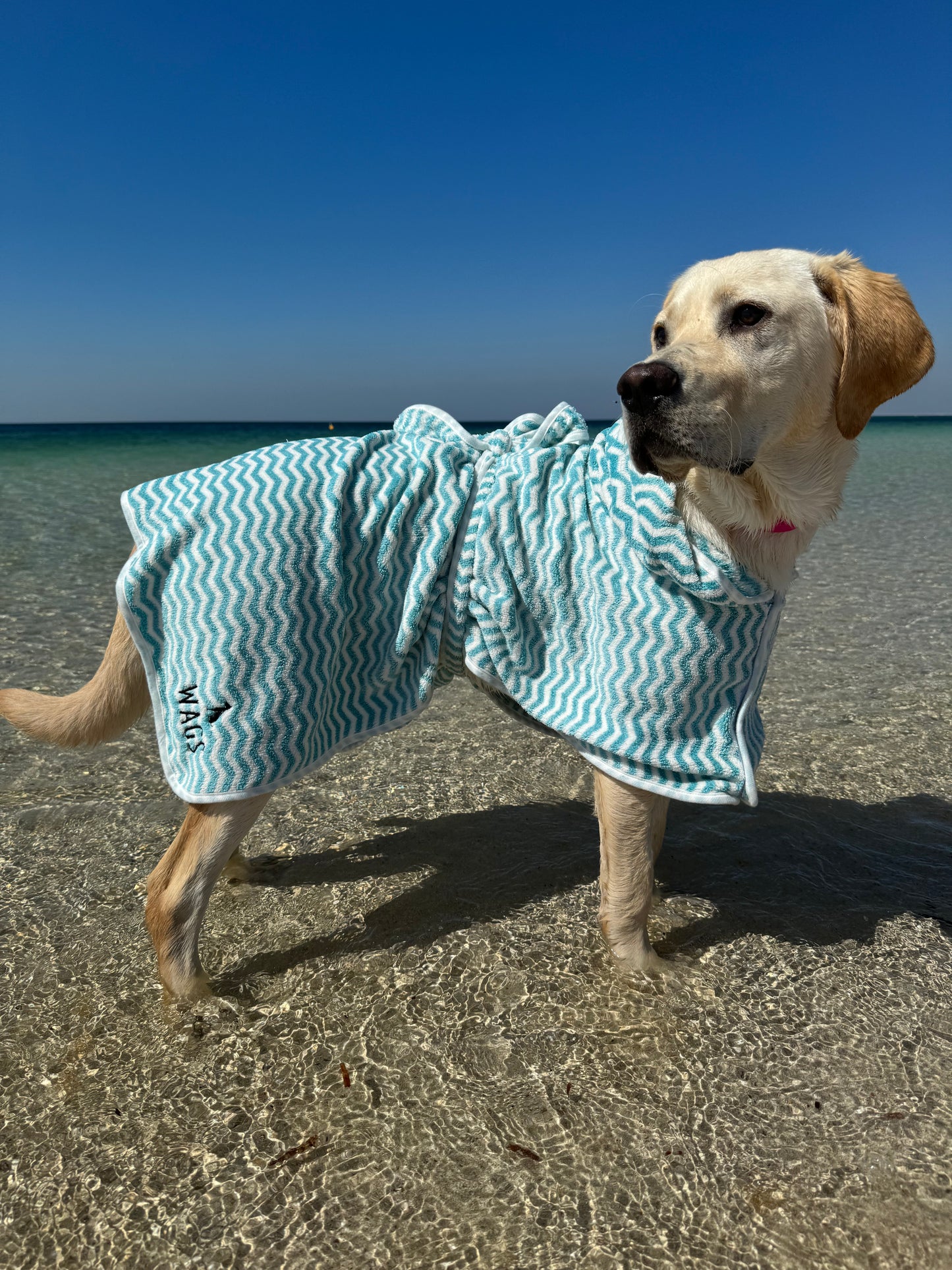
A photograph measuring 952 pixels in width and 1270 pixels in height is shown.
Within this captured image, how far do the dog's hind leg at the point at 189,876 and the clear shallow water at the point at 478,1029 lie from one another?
7.6 inches

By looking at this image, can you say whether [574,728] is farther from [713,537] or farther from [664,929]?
[664,929]

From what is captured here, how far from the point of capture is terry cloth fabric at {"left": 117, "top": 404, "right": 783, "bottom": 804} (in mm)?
2254

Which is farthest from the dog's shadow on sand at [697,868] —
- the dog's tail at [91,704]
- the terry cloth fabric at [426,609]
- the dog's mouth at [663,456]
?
the dog's mouth at [663,456]

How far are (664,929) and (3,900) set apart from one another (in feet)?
7.48

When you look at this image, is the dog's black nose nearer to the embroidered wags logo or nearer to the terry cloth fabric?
the terry cloth fabric

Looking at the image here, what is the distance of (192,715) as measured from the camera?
2.29m

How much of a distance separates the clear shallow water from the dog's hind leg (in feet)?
0.63

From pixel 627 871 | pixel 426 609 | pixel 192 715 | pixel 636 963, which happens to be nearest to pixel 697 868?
pixel 636 963

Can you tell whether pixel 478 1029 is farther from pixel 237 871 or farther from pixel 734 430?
pixel 734 430

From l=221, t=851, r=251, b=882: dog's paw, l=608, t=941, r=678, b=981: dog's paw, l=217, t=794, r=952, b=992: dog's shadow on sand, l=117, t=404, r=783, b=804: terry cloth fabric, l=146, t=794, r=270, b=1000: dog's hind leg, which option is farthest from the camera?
l=221, t=851, r=251, b=882: dog's paw

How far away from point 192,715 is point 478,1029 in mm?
1204

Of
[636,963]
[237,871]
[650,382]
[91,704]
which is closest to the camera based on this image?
[650,382]

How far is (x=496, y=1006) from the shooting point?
252 centimetres

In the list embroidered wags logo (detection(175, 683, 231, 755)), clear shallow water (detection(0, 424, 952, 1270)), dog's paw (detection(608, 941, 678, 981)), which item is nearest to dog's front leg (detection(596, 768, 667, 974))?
dog's paw (detection(608, 941, 678, 981))
